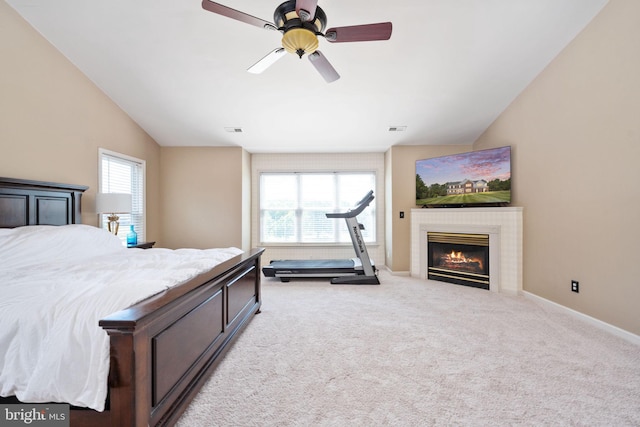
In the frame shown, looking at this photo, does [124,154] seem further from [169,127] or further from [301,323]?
[301,323]

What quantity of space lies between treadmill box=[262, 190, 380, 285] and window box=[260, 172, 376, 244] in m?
0.83

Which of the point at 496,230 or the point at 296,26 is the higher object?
the point at 296,26

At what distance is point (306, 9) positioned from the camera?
1.76 m

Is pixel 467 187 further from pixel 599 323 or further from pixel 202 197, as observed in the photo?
pixel 202 197

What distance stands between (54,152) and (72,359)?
309cm

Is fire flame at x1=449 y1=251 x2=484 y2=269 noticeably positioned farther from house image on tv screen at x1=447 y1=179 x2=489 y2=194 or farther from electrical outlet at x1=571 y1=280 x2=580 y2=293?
electrical outlet at x1=571 y1=280 x2=580 y2=293

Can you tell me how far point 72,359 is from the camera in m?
1.02

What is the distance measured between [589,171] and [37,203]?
548cm

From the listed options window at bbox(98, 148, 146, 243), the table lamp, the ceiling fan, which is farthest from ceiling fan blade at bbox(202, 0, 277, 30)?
window at bbox(98, 148, 146, 243)

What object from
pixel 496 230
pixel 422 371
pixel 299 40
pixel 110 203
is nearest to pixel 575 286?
pixel 496 230

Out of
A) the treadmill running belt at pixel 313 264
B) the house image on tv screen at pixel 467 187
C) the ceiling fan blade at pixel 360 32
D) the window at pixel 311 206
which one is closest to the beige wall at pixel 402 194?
the window at pixel 311 206

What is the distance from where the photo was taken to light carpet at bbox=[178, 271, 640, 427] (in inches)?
58.3

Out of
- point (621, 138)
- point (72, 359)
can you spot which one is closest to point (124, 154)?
point (72, 359)

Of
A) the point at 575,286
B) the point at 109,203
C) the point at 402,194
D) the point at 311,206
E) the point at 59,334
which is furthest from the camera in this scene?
the point at 311,206
